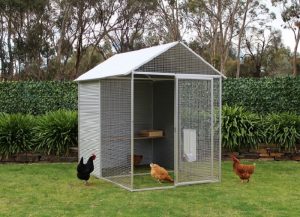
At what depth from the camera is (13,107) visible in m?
12.8

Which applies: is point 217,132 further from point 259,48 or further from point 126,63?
point 259,48

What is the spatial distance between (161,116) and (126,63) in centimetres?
228

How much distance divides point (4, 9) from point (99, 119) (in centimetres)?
1905

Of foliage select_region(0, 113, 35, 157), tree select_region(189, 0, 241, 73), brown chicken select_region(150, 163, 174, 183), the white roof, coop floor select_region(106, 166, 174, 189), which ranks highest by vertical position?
tree select_region(189, 0, 241, 73)

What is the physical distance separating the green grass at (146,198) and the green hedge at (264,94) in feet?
10.8

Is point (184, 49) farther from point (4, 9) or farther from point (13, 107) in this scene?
point (4, 9)

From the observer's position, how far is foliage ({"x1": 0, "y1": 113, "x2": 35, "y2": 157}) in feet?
34.9

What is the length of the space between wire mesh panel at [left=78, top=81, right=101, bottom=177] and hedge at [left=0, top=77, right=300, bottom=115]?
3.43 meters

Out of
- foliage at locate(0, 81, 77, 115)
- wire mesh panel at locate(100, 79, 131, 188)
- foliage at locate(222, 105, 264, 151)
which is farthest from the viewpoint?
foliage at locate(0, 81, 77, 115)

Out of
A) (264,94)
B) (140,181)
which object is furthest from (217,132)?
(264,94)

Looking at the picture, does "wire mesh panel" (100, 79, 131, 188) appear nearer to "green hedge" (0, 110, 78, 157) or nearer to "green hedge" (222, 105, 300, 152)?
"green hedge" (0, 110, 78, 157)

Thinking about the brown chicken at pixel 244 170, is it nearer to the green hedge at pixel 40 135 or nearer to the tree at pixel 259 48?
the green hedge at pixel 40 135

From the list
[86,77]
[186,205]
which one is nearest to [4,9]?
[86,77]

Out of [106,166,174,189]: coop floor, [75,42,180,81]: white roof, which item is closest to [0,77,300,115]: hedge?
[75,42,180,81]: white roof
